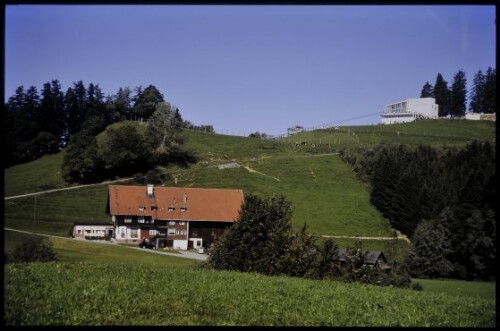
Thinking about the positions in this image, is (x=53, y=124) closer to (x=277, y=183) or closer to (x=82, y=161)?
(x=82, y=161)

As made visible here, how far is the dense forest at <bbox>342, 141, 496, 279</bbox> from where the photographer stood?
2106 centimetres

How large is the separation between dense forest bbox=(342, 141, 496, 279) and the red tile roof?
902 centimetres

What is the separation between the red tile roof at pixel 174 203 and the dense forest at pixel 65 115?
10.0 ft

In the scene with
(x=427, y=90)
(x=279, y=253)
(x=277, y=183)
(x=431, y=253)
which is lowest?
(x=431, y=253)

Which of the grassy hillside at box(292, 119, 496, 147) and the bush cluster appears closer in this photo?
the bush cluster

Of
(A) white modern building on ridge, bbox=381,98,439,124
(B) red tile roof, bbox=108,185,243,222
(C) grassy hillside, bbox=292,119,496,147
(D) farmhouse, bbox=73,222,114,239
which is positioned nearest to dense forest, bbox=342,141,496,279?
(B) red tile roof, bbox=108,185,243,222

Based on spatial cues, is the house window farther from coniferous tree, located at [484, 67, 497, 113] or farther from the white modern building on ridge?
the white modern building on ridge

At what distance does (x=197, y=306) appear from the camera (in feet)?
18.8

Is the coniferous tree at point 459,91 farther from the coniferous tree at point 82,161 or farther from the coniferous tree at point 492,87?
the coniferous tree at point 82,161

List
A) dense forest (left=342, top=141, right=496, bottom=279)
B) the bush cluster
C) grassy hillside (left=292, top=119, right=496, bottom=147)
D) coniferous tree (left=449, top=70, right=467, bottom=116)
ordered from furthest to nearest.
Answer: grassy hillside (left=292, top=119, right=496, bottom=147), dense forest (left=342, top=141, right=496, bottom=279), the bush cluster, coniferous tree (left=449, top=70, right=467, bottom=116)

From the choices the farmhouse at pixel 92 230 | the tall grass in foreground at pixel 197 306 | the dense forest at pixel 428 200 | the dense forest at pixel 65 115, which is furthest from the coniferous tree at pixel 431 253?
the tall grass in foreground at pixel 197 306

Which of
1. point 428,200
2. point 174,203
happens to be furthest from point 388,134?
point 174,203

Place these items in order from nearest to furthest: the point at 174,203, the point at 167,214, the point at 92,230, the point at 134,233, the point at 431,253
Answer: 1. the point at 167,214
2. the point at 134,233
3. the point at 92,230
4. the point at 174,203
5. the point at 431,253

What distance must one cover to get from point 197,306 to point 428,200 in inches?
1211
